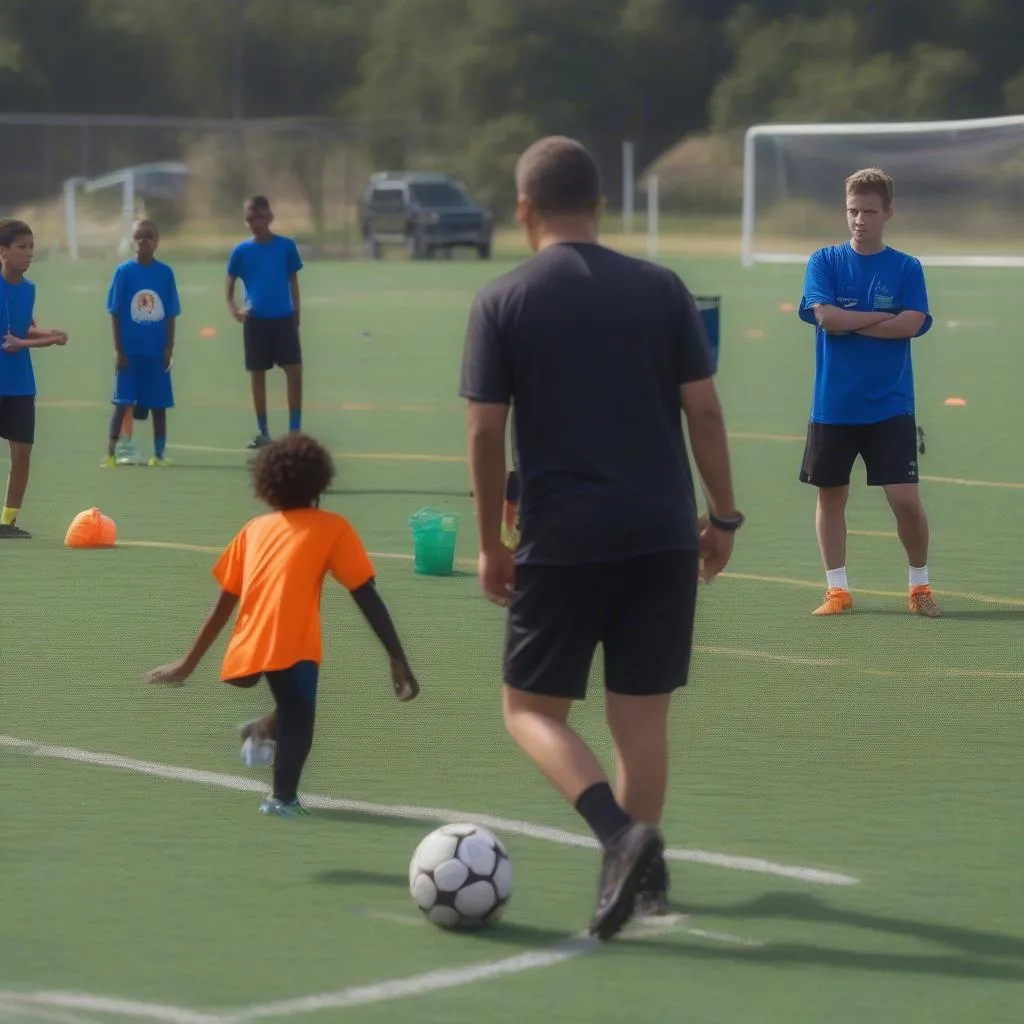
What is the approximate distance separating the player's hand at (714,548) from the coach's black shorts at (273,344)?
11.2m

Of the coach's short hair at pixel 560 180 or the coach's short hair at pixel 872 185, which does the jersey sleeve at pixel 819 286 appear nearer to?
the coach's short hair at pixel 872 185

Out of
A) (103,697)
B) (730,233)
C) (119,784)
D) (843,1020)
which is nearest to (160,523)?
(103,697)

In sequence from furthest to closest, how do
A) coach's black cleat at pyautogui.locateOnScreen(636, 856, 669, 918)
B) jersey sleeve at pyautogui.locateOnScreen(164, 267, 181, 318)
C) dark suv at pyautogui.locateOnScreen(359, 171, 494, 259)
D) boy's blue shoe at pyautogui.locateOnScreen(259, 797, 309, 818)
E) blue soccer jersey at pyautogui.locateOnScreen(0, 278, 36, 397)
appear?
dark suv at pyautogui.locateOnScreen(359, 171, 494, 259) → jersey sleeve at pyautogui.locateOnScreen(164, 267, 181, 318) → blue soccer jersey at pyautogui.locateOnScreen(0, 278, 36, 397) → boy's blue shoe at pyautogui.locateOnScreen(259, 797, 309, 818) → coach's black cleat at pyautogui.locateOnScreen(636, 856, 669, 918)

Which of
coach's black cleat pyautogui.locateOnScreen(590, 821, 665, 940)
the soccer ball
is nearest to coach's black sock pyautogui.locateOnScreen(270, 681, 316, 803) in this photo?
the soccer ball

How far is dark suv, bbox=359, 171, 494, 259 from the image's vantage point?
5106cm

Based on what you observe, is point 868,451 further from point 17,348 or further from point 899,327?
point 17,348

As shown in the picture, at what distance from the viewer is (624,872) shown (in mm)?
5168

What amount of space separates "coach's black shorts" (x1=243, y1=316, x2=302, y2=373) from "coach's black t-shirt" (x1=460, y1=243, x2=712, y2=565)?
11418 mm

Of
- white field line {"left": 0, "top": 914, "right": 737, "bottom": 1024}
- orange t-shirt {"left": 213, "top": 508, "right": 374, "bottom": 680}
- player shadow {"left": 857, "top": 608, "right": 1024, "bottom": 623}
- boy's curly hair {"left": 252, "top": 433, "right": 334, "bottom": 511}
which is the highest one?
boy's curly hair {"left": 252, "top": 433, "right": 334, "bottom": 511}

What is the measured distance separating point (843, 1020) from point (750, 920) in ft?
2.43

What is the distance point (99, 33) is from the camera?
82562 mm

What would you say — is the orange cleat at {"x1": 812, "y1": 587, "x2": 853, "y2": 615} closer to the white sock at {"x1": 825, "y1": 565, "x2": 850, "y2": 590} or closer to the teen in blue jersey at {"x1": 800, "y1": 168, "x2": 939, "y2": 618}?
the white sock at {"x1": 825, "y1": 565, "x2": 850, "y2": 590}

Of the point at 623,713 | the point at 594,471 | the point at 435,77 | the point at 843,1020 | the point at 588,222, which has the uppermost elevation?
the point at 435,77

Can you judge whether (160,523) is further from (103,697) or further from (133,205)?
(133,205)
